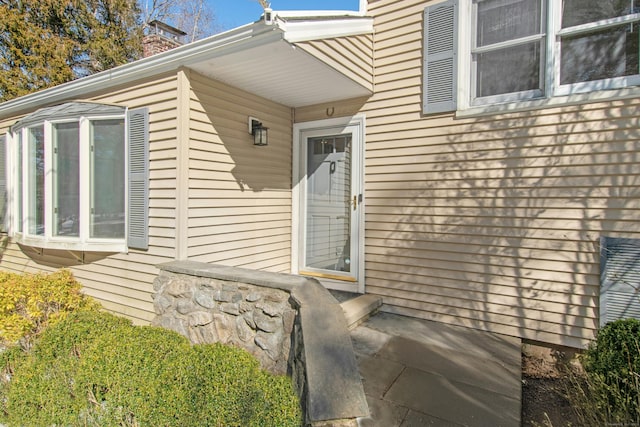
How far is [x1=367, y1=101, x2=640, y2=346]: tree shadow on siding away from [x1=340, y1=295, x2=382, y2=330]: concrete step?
0.19m

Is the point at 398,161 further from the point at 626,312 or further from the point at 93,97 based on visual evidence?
the point at 93,97

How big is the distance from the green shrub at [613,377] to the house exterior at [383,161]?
0.62 m

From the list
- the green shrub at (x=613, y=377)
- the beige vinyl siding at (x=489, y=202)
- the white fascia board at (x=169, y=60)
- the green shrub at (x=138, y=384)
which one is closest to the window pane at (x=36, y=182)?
the white fascia board at (x=169, y=60)

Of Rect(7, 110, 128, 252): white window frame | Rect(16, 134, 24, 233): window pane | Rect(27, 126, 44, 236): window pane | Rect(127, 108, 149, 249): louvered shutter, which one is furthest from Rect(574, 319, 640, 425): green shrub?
Rect(16, 134, 24, 233): window pane

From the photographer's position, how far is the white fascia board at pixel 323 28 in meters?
2.80

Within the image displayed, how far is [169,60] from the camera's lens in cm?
338

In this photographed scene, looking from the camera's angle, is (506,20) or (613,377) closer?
(613,377)

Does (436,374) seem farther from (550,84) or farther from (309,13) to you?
(309,13)

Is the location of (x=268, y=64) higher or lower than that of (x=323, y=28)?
lower

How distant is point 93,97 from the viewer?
4.16 m

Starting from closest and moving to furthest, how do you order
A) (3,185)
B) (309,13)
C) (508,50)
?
(309,13) < (508,50) < (3,185)

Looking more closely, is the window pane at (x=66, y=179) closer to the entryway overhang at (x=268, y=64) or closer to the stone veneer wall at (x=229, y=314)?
the entryway overhang at (x=268, y=64)

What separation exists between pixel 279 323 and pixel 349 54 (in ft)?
9.33

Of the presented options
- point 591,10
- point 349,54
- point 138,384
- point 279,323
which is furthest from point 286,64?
point 138,384
